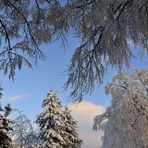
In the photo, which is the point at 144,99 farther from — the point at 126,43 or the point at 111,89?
the point at 126,43

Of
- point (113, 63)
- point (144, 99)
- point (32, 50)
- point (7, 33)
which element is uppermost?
point (144, 99)

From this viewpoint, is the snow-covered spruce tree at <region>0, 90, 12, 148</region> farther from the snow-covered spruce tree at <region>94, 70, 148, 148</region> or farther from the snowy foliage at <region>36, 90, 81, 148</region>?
the snowy foliage at <region>36, 90, 81, 148</region>

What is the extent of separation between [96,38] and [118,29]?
2.32 ft

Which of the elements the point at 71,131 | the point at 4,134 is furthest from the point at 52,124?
the point at 4,134

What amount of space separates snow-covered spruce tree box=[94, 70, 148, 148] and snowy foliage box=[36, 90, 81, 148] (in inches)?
273

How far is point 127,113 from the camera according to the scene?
19.8m

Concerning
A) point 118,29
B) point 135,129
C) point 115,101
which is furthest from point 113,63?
point 115,101

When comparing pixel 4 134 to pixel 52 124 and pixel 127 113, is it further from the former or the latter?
pixel 52 124

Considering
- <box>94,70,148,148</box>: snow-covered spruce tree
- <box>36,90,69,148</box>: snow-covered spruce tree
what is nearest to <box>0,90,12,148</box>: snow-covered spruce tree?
<box>94,70,148,148</box>: snow-covered spruce tree

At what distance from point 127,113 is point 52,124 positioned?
11.7 meters

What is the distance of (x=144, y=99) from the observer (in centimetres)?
2023

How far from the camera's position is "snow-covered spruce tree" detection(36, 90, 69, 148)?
2930 cm

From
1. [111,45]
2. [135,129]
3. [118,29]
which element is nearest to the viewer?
[118,29]

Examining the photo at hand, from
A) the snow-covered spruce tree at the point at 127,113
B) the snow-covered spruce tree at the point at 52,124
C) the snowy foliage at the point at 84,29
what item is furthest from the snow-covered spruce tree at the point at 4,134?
the snowy foliage at the point at 84,29
